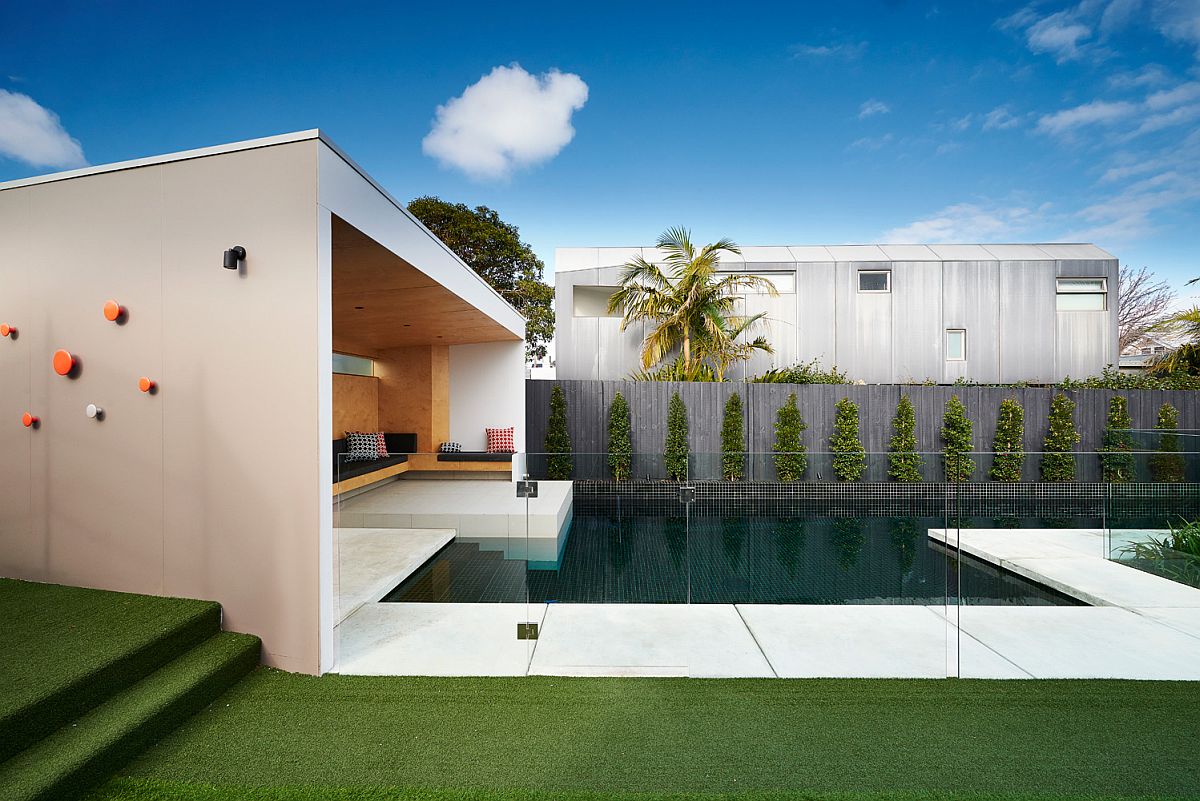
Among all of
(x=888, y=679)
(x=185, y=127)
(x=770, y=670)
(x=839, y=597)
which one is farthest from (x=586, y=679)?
(x=185, y=127)

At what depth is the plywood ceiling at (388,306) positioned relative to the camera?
154 inches

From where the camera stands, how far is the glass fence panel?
9.91 ft

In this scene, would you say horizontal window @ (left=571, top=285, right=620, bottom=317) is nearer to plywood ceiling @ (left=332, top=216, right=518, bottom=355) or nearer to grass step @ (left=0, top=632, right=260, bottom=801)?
plywood ceiling @ (left=332, top=216, right=518, bottom=355)

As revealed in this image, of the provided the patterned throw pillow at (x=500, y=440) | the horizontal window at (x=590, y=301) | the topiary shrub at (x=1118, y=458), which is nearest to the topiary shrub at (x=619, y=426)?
the patterned throw pillow at (x=500, y=440)

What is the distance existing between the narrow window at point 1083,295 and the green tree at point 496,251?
1453 centimetres

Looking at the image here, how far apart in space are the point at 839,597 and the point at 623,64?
412 inches

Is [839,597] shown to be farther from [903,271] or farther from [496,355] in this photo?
[903,271]

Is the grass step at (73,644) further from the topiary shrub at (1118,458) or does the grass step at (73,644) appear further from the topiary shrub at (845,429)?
the topiary shrub at (845,429)

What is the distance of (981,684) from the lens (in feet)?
8.95

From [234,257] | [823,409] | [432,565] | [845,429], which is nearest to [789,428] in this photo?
[823,409]

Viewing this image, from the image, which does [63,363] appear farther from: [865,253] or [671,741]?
[865,253]

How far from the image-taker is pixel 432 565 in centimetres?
405

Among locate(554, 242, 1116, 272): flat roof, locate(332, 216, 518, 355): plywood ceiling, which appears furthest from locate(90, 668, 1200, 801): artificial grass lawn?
locate(554, 242, 1116, 272): flat roof

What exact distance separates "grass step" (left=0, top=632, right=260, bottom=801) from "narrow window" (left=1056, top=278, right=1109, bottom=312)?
16.7 metres
